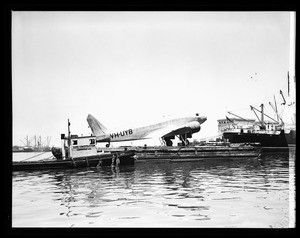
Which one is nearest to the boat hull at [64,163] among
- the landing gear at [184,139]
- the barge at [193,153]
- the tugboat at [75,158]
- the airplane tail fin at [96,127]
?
the tugboat at [75,158]

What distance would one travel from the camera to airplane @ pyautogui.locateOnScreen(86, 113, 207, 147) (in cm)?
4781

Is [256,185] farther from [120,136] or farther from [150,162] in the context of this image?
[120,136]

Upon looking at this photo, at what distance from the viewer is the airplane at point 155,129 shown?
47812 millimetres

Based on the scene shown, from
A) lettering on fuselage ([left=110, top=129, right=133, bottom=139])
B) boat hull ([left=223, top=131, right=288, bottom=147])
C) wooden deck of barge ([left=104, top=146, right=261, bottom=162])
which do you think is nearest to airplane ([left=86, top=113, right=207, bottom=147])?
lettering on fuselage ([left=110, top=129, right=133, bottom=139])

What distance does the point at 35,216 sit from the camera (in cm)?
1174

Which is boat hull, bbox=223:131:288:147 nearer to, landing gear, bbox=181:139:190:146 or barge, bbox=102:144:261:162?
landing gear, bbox=181:139:190:146

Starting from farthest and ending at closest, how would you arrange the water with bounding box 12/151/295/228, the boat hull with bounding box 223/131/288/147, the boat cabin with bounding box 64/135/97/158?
the boat hull with bounding box 223/131/288/147 < the boat cabin with bounding box 64/135/97/158 < the water with bounding box 12/151/295/228

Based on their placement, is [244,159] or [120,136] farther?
[120,136]

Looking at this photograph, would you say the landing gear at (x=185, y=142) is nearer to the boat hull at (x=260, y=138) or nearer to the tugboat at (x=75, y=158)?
the boat hull at (x=260, y=138)

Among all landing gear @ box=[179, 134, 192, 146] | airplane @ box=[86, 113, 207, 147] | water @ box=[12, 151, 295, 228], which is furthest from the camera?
airplane @ box=[86, 113, 207, 147]

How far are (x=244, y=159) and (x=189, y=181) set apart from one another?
698 inches

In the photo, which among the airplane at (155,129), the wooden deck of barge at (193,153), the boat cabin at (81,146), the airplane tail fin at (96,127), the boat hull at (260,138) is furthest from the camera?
the boat hull at (260,138)
